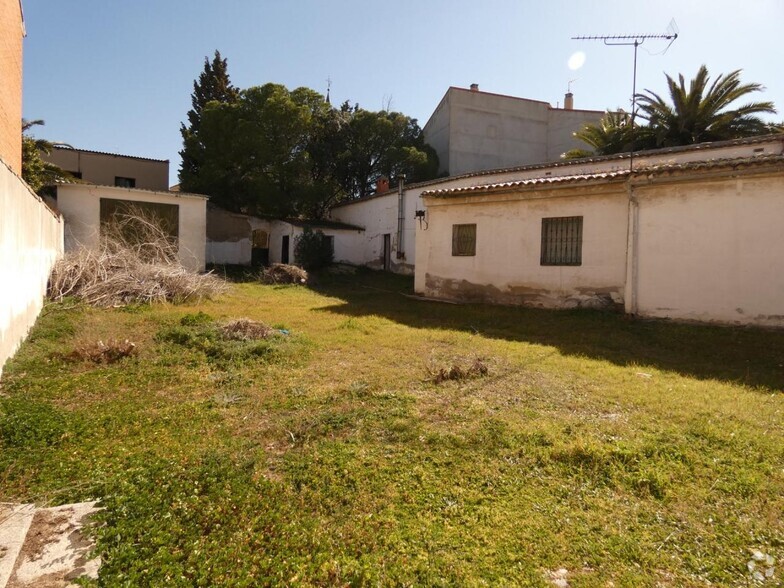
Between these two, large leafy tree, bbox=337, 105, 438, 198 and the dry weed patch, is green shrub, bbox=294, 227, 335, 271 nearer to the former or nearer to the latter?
large leafy tree, bbox=337, 105, 438, 198

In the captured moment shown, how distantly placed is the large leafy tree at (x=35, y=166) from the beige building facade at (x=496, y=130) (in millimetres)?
19012

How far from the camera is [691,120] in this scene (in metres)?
18.8

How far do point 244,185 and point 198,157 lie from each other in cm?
271

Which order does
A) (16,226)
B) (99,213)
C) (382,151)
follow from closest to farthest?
(16,226)
(99,213)
(382,151)

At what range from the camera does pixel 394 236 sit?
66.9 ft

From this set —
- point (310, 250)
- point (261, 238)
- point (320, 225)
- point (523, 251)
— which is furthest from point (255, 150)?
point (523, 251)

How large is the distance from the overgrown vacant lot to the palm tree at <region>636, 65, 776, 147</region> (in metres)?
16.2

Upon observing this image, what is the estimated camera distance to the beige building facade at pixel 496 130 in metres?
26.1

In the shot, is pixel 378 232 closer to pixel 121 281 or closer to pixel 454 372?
pixel 121 281

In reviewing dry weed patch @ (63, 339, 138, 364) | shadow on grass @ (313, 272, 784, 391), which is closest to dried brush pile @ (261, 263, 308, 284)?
shadow on grass @ (313, 272, 784, 391)

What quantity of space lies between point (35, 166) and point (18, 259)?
13.8 meters

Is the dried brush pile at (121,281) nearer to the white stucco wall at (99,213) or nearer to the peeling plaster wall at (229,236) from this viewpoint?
the white stucco wall at (99,213)

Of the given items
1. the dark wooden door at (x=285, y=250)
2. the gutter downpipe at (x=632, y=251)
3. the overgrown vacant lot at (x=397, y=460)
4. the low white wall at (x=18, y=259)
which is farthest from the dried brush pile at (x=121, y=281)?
the gutter downpipe at (x=632, y=251)

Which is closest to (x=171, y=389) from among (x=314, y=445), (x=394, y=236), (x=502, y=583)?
(x=314, y=445)
